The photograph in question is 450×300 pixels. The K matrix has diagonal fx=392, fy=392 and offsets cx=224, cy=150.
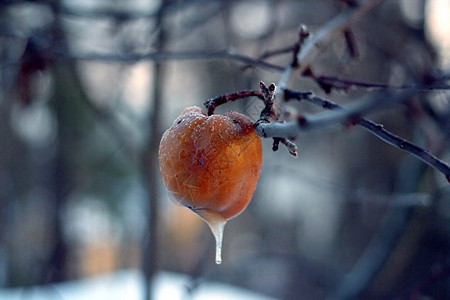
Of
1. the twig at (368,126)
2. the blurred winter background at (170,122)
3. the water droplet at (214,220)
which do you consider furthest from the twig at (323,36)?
the water droplet at (214,220)

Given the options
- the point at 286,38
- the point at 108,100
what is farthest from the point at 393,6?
the point at 108,100

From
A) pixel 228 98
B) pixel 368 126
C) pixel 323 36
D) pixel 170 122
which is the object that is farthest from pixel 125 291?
pixel 368 126

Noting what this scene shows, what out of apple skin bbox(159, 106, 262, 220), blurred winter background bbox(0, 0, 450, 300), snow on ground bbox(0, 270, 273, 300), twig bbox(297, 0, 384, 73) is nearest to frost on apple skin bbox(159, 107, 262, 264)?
apple skin bbox(159, 106, 262, 220)

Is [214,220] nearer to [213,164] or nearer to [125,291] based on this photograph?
[213,164]

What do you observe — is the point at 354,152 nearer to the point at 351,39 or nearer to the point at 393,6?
the point at 393,6

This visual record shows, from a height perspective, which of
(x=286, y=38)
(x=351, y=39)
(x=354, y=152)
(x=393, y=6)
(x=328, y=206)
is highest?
(x=393, y=6)

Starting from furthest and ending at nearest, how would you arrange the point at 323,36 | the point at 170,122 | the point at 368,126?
the point at 170,122, the point at 323,36, the point at 368,126
